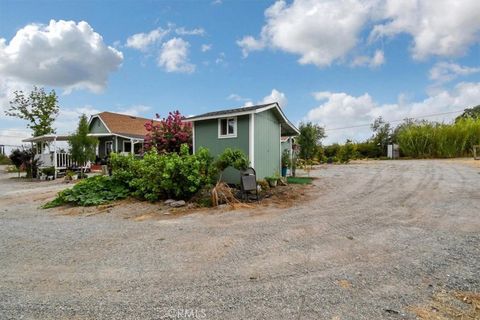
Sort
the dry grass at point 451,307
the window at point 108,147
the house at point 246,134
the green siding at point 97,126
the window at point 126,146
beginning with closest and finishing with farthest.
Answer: the dry grass at point 451,307, the house at point 246,134, the window at point 126,146, the window at point 108,147, the green siding at point 97,126

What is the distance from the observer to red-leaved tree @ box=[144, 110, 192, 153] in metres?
13.4

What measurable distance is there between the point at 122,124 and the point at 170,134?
12.4 meters

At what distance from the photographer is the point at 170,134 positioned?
13492 mm

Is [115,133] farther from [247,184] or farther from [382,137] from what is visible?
[382,137]

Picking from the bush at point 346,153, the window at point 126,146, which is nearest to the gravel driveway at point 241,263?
→ the window at point 126,146

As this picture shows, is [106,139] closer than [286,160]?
No

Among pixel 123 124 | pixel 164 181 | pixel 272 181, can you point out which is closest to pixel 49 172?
pixel 123 124

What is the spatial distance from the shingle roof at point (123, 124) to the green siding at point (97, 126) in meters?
0.54

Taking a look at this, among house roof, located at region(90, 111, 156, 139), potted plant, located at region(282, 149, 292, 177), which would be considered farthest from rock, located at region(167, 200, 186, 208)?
house roof, located at region(90, 111, 156, 139)

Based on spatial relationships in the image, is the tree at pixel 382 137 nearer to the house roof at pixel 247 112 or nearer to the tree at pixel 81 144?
the house roof at pixel 247 112

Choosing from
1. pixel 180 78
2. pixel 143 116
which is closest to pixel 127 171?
pixel 180 78

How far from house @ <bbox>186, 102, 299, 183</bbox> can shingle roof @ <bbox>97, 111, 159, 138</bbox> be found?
12405 millimetres

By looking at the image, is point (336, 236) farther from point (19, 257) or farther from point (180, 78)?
point (180, 78)

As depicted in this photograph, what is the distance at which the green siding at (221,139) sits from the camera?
33.0ft
